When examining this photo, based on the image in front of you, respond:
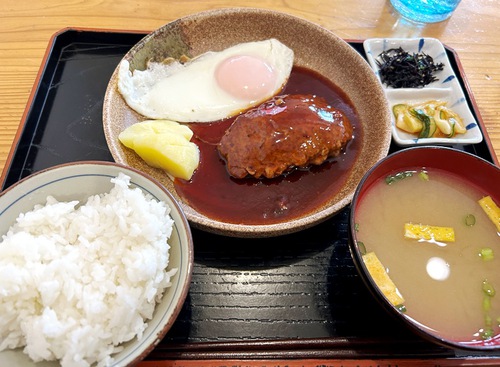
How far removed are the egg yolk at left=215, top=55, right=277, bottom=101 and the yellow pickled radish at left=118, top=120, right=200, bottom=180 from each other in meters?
0.52

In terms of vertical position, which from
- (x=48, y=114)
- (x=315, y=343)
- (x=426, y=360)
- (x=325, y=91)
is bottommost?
(x=426, y=360)

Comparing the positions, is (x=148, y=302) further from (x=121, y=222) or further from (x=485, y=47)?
(x=485, y=47)

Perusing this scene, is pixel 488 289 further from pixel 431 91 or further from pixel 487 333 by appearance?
pixel 431 91

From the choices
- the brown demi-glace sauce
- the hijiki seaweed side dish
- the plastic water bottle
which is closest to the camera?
the brown demi-glace sauce

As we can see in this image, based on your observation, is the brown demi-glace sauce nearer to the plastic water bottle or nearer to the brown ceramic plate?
the brown ceramic plate

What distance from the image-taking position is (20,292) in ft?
4.42

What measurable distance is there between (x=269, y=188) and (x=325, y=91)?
870 mm

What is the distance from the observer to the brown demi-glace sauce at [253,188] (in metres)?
2.09

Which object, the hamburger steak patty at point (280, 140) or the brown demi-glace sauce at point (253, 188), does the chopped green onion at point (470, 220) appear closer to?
the brown demi-glace sauce at point (253, 188)

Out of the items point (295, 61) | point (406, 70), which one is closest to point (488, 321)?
point (406, 70)

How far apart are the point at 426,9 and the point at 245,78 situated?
171 cm

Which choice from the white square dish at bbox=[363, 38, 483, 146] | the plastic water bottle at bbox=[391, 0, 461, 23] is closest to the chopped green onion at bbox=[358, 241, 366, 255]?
the white square dish at bbox=[363, 38, 483, 146]

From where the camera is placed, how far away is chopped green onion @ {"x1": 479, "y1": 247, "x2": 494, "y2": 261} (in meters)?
1.67

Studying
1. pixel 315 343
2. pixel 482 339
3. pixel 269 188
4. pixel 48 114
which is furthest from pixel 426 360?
pixel 48 114
